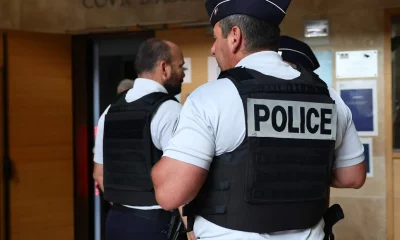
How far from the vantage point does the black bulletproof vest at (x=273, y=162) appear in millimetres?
1187

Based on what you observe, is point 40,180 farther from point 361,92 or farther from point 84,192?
point 361,92

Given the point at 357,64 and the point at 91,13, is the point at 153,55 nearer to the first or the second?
the point at 357,64

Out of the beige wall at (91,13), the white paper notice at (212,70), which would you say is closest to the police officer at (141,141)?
the white paper notice at (212,70)

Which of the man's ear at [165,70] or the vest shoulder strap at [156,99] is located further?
the man's ear at [165,70]

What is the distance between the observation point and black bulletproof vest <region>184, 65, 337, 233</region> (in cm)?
119

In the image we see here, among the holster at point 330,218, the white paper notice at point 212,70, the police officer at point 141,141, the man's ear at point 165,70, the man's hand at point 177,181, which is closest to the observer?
the man's hand at point 177,181

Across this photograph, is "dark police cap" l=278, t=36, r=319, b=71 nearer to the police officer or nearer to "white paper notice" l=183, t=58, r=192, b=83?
the police officer

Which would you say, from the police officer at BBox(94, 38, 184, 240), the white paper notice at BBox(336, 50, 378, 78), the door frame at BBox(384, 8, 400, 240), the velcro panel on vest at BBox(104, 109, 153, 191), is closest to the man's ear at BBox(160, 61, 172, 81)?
the police officer at BBox(94, 38, 184, 240)

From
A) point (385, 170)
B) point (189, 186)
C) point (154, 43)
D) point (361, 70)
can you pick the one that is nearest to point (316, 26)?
point (361, 70)

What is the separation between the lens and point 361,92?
3057 mm

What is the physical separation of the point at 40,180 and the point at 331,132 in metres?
2.82

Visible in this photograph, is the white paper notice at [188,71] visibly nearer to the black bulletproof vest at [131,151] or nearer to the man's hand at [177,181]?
the black bulletproof vest at [131,151]

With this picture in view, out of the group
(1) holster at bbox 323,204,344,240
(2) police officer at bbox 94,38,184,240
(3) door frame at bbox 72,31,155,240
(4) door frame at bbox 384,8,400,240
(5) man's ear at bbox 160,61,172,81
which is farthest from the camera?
(3) door frame at bbox 72,31,155,240

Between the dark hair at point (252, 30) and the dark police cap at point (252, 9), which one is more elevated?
the dark police cap at point (252, 9)
